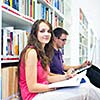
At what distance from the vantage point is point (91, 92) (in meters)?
1.57

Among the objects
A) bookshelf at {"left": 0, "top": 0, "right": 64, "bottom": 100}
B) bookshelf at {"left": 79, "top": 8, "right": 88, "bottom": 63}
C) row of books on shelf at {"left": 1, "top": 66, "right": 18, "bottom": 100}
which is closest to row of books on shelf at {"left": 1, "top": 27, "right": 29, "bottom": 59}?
bookshelf at {"left": 0, "top": 0, "right": 64, "bottom": 100}

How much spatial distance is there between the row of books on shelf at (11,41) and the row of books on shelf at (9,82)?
105 mm

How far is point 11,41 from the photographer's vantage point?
164 centimetres

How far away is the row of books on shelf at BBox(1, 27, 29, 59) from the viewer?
1.52 metres

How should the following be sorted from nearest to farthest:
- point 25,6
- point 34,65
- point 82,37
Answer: point 34,65 < point 25,6 < point 82,37

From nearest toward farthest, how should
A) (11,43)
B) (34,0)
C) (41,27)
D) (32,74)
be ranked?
(32,74) → (11,43) → (41,27) → (34,0)

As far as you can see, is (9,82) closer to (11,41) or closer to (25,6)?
(11,41)

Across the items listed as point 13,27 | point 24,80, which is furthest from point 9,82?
point 13,27

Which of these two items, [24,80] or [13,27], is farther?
[13,27]

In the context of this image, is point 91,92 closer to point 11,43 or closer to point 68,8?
point 11,43

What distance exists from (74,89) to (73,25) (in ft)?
8.22

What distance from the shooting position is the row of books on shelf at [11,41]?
59.9 inches

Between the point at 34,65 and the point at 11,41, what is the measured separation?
10.4 inches

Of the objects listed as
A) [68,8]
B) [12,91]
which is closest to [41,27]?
[12,91]
